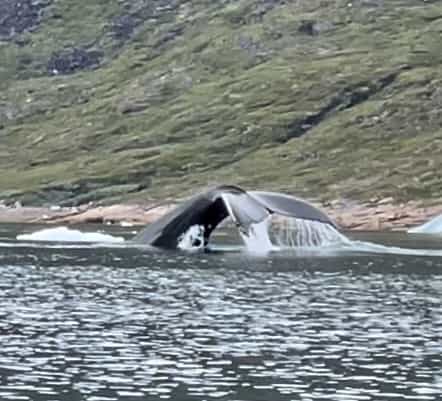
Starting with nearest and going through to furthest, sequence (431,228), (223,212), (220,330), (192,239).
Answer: (220,330)
(223,212)
(192,239)
(431,228)

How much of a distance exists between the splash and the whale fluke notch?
1.15 ft

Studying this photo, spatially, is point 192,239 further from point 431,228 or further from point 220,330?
point 431,228

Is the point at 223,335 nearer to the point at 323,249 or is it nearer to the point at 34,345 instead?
the point at 34,345

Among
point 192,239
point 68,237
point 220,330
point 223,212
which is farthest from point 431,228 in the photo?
point 220,330

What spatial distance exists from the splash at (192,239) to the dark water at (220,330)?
34.6 feet

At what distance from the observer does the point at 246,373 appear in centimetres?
5447

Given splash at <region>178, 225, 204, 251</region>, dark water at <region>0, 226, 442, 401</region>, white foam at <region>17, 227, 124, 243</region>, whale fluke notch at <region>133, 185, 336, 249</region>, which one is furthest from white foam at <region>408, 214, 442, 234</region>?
dark water at <region>0, 226, 442, 401</region>

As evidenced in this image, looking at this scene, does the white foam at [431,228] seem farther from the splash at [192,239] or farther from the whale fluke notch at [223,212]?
the splash at [192,239]

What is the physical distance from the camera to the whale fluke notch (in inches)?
4336

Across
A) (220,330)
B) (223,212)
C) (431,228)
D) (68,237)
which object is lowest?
(220,330)

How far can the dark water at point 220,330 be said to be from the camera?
5162 centimetres

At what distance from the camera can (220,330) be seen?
2640 inches

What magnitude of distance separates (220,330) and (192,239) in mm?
55932

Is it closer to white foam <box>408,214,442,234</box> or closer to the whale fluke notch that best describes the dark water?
the whale fluke notch
